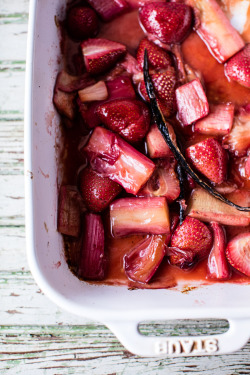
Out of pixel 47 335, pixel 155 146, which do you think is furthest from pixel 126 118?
pixel 47 335

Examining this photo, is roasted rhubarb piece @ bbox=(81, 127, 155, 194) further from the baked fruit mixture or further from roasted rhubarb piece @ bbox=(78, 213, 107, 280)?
roasted rhubarb piece @ bbox=(78, 213, 107, 280)

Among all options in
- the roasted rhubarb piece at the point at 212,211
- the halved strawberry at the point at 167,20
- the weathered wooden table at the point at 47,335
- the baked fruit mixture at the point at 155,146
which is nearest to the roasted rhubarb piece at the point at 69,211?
the baked fruit mixture at the point at 155,146

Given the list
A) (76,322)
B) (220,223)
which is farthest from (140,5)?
(76,322)

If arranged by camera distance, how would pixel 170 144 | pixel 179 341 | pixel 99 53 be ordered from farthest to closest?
pixel 99 53 → pixel 170 144 → pixel 179 341

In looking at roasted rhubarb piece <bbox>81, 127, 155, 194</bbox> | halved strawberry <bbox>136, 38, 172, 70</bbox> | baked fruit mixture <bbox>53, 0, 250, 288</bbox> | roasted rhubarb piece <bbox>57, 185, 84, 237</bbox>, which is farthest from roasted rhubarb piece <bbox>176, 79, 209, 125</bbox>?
roasted rhubarb piece <bbox>57, 185, 84, 237</bbox>

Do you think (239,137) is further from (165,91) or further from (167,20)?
(167,20)

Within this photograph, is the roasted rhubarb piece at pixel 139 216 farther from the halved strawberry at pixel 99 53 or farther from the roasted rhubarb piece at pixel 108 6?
the roasted rhubarb piece at pixel 108 6
